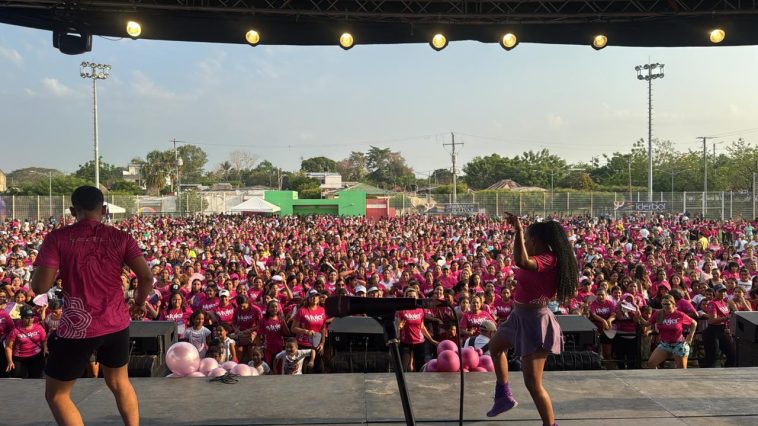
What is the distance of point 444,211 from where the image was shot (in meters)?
33.4

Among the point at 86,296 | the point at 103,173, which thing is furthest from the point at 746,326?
the point at 103,173

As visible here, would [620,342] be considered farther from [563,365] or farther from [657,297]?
[563,365]

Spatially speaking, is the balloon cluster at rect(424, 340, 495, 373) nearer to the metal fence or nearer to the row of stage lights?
the row of stage lights

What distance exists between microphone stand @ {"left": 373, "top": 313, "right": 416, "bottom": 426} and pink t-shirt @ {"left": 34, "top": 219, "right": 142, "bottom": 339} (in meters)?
1.53

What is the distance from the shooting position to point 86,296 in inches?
120

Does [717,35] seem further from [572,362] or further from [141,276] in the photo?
[141,276]

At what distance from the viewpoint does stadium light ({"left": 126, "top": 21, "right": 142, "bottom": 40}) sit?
5968 millimetres

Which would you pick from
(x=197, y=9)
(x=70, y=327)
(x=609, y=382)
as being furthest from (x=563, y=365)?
(x=197, y=9)

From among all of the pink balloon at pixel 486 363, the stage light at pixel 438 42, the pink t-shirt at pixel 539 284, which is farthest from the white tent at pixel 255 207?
the pink t-shirt at pixel 539 284

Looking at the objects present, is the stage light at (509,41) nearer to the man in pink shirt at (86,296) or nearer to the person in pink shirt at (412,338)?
the person in pink shirt at (412,338)

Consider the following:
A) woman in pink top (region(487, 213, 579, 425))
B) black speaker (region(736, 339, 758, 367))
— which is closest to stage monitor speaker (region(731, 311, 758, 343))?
black speaker (region(736, 339, 758, 367))

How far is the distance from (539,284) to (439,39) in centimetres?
364

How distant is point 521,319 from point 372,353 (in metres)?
2.98

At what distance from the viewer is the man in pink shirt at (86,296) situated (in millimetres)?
3014
